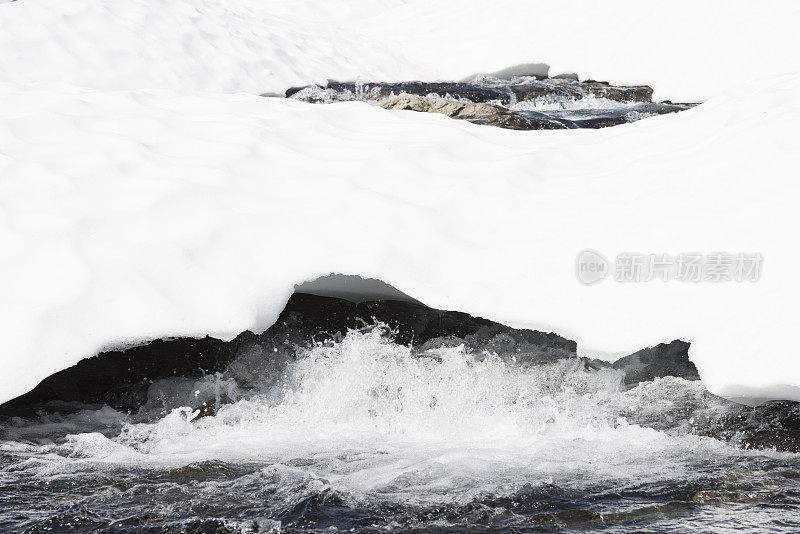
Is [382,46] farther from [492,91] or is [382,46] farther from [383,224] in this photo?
[383,224]

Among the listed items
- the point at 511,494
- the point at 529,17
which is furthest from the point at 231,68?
the point at 511,494

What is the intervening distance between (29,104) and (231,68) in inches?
258

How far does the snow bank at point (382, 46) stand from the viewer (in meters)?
10.4

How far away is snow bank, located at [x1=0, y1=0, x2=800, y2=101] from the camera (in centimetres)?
1038

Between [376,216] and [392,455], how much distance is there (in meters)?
1.55

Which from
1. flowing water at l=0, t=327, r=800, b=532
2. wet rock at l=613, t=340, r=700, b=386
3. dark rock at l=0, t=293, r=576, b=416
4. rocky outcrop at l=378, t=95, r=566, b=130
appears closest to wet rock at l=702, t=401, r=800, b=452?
flowing water at l=0, t=327, r=800, b=532

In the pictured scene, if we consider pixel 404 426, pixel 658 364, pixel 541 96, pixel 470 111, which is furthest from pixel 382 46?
pixel 404 426

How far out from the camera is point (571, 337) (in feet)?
12.0

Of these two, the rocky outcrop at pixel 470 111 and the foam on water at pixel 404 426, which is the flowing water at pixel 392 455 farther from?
the rocky outcrop at pixel 470 111

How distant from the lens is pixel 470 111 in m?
8.03

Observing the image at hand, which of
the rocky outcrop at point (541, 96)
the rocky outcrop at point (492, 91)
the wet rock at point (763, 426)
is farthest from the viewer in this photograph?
the rocky outcrop at point (492, 91)

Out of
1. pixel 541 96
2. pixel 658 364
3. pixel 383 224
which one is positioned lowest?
pixel 658 364

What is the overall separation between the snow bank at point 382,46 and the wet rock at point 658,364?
7.79 metres

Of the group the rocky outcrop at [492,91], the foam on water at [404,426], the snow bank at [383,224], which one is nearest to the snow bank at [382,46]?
the rocky outcrop at [492,91]
